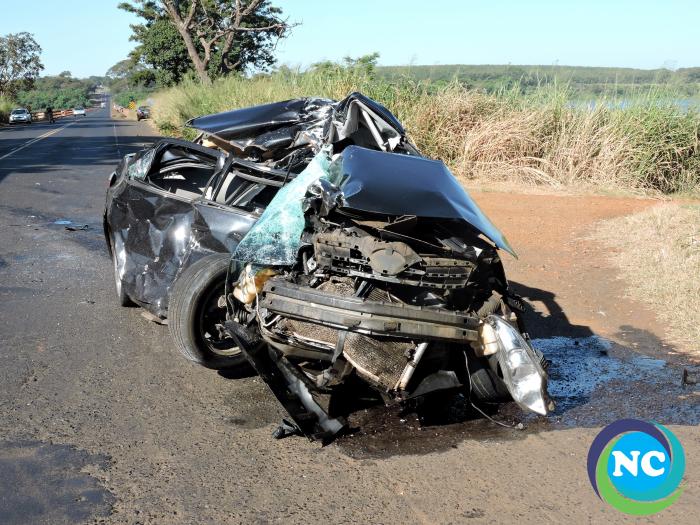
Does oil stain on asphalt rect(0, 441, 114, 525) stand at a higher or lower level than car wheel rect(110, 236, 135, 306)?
lower

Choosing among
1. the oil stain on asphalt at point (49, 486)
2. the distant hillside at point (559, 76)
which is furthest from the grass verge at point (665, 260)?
the distant hillside at point (559, 76)

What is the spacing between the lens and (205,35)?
127 ft

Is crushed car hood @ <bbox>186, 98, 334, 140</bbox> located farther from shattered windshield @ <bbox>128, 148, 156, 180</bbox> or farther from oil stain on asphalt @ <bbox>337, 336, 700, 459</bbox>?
oil stain on asphalt @ <bbox>337, 336, 700, 459</bbox>

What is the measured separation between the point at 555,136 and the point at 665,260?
8.36 meters

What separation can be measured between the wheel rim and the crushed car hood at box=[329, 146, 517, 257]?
1.28m

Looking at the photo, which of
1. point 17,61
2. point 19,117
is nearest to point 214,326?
point 19,117

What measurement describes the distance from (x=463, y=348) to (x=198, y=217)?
2.60 meters

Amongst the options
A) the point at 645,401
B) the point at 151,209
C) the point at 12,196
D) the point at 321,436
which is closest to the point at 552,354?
the point at 645,401

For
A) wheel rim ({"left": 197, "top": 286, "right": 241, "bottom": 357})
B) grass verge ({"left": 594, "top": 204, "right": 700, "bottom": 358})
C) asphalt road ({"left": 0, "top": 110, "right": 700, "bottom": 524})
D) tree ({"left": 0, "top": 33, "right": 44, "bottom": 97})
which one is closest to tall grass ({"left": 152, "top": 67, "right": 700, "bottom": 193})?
grass verge ({"left": 594, "top": 204, "right": 700, "bottom": 358})

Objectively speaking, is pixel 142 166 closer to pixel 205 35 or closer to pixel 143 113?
pixel 205 35

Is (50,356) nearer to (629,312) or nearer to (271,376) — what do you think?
(271,376)

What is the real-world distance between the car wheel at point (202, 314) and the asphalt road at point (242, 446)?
21 centimetres

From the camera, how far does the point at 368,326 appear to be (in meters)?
4.15

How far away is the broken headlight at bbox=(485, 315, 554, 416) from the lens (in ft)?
14.2
